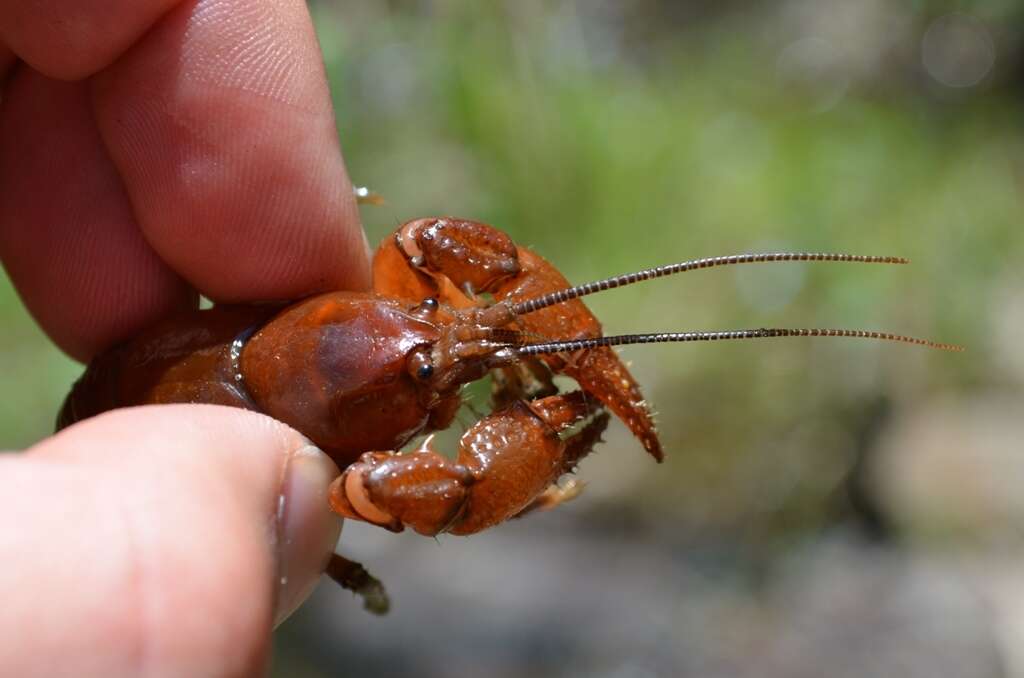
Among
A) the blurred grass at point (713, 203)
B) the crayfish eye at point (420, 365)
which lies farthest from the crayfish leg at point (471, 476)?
the blurred grass at point (713, 203)

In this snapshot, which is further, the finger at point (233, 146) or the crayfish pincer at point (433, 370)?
the finger at point (233, 146)

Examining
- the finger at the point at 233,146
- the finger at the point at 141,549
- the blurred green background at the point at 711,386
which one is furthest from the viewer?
the blurred green background at the point at 711,386

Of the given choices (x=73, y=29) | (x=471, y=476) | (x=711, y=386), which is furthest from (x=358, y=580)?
(x=711, y=386)

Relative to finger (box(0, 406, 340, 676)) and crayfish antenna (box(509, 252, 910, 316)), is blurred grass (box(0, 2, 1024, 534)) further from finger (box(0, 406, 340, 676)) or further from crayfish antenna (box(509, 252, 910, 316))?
finger (box(0, 406, 340, 676))

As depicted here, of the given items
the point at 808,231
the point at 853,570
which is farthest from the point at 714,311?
the point at 853,570

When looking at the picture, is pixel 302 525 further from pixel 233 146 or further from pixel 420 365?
pixel 233 146

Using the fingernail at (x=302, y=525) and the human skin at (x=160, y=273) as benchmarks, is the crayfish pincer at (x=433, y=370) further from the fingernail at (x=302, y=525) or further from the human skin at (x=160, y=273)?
the human skin at (x=160, y=273)

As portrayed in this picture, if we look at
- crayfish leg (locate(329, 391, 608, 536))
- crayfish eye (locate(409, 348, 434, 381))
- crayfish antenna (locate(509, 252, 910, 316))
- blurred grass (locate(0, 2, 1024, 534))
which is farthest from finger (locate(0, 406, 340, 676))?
blurred grass (locate(0, 2, 1024, 534))

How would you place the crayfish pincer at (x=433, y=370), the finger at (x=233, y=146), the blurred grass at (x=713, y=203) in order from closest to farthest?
the crayfish pincer at (x=433, y=370) → the finger at (x=233, y=146) → the blurred grass at (x=713, y=203)
